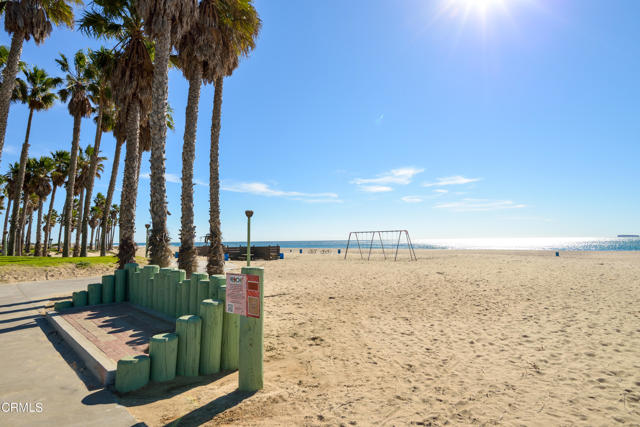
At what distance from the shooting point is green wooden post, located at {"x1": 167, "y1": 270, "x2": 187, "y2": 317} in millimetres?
6473

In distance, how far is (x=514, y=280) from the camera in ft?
50.0

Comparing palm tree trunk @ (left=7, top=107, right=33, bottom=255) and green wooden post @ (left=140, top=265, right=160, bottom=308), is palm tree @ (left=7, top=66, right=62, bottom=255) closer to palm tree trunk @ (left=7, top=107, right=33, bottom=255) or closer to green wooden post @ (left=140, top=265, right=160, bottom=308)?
palm tree trunk @ (left=7, top=107, right=33, bottom=255)

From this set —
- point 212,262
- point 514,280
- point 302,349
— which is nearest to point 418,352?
point 302,349

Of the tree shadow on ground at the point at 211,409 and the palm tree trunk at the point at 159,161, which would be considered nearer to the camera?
the tree shadow on ground at the point at 211,409

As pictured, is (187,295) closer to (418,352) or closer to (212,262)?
(418,352)

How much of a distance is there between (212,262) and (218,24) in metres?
10.1

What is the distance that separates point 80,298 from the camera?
308 inches

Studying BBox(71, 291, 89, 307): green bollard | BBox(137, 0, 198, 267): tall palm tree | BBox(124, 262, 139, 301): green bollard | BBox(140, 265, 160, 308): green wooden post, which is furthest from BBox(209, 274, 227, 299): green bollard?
→ BBox(137, 0, 198, 267): tall palm tree

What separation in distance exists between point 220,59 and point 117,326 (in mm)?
11084

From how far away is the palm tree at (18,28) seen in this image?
14.8 m

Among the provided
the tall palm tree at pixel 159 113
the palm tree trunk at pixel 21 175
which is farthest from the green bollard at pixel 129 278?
the palm tree trunk at pixel 21 175

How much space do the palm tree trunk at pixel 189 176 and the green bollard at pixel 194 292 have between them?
17.3 ft

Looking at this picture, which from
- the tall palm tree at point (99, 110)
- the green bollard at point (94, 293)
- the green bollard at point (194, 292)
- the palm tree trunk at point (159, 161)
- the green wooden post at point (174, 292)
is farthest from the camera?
the tall palm tree at point (99, 110)

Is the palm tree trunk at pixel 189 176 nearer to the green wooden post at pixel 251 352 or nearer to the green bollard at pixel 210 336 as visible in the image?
the green bollard at pixel 210 336
